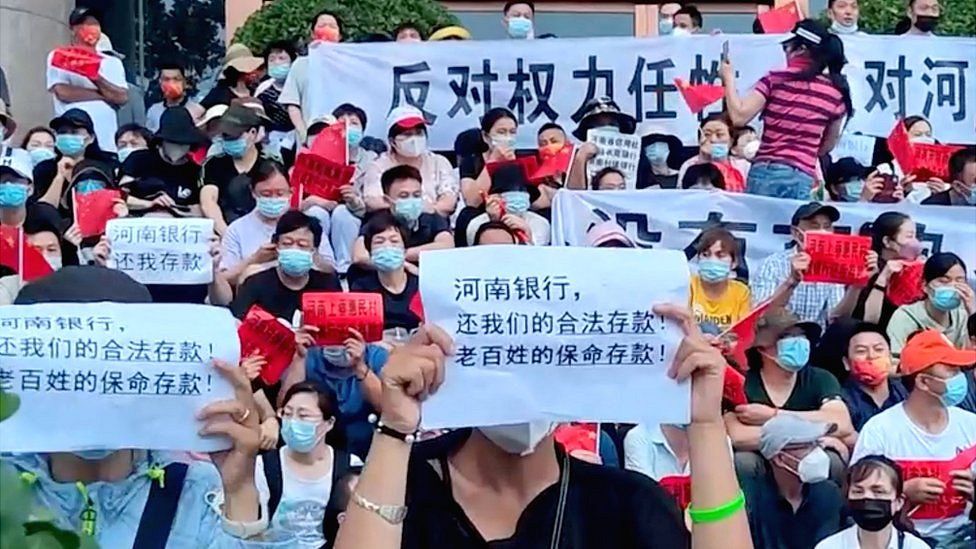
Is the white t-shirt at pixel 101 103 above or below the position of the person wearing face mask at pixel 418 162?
above

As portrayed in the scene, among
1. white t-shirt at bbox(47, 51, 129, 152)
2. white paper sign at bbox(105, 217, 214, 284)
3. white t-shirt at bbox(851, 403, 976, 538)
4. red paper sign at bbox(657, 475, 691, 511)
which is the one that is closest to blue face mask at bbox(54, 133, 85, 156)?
white t-shirt at bbox(47, 51, 129, 152)

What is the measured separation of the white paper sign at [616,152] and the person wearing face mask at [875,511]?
161 inches

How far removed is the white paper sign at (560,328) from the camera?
10.3ft

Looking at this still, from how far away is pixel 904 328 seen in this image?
9.00 metres

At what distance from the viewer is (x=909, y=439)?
24.6 feet

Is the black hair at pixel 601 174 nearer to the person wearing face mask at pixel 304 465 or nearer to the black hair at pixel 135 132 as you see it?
the black hair at pixel 135 132

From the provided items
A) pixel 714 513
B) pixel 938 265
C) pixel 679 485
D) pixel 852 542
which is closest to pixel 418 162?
pixel 938 265

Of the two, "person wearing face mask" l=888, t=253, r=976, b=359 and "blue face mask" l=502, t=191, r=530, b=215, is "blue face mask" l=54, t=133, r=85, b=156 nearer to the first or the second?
"blue face mask" l=502, t=191, r=530, b=215

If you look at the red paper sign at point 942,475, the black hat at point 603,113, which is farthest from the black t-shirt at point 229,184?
the red paper sign at point 942,475

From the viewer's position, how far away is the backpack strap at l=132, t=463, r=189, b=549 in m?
3.39

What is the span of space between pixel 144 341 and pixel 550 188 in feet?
23.7

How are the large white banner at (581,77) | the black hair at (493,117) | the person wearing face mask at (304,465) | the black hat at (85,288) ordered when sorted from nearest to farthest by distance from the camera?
the black hat at (85,288)
the person wearing face mask at (304,465)
the black hair at (493,117)
the large white banner at (581,77)

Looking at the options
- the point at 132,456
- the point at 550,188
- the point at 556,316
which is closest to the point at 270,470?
the point at 132,456

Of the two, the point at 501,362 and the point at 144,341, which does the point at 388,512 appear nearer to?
the point at 501,362
